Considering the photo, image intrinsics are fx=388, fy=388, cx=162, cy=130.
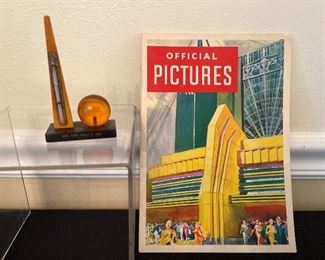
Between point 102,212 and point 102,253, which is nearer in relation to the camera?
point 102,253

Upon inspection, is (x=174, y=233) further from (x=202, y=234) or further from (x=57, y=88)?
(x=57, y=88)

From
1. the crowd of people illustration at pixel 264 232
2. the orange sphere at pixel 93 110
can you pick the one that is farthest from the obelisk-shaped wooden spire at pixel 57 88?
the crowd of people illustration at pixel 264 232

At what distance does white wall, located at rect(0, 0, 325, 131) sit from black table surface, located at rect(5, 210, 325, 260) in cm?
21

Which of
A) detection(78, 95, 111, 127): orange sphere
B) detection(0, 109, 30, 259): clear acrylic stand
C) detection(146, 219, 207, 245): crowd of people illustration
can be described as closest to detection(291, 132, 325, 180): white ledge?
detection(146, 219, 207, 245): crowd of people illustration

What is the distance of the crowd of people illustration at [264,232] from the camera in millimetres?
647

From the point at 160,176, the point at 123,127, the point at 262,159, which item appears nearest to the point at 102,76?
the point at 123,127

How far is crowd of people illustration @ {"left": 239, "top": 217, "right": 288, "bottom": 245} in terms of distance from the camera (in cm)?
65

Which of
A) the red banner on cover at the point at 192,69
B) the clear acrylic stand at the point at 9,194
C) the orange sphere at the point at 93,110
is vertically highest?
the red banner on cover at the point at 192,69

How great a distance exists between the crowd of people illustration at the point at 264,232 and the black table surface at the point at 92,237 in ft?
0.08

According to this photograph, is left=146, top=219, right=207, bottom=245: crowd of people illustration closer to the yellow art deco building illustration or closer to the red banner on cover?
the yellow art deco building illustration

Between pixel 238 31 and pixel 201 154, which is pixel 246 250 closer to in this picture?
pixel 201 154

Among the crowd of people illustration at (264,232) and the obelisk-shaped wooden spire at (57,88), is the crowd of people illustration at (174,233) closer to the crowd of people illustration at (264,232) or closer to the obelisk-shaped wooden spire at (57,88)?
the crowd of people illustration at (264,232)

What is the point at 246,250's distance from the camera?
0.64 m

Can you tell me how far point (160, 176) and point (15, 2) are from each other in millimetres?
371
